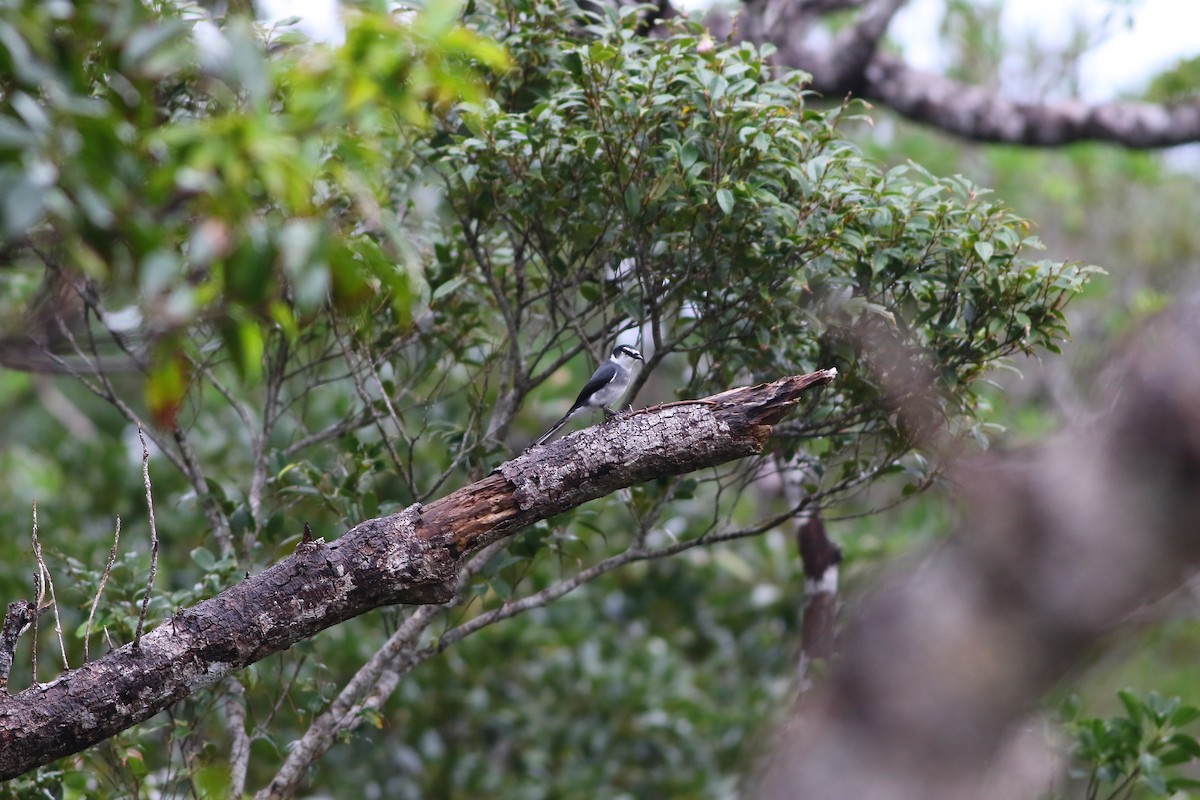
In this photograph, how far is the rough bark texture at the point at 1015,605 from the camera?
65.0 inches

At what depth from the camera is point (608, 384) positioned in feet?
16.7

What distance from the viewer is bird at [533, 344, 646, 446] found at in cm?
501

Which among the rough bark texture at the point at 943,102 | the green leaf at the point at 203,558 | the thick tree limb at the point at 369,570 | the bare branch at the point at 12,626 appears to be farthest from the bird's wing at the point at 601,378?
the rough bark texture at the point at 943,102

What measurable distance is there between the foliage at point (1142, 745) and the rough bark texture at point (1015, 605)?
9.99ft

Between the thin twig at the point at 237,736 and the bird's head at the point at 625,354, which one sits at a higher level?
the bird's head at the point at 625,354

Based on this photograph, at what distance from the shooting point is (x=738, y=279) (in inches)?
158

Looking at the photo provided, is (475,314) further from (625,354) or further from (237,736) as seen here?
(237,736)

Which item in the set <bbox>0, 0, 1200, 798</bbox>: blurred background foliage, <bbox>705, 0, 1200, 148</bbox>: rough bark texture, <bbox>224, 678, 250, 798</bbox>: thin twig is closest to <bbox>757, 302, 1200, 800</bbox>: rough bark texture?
<bbox>0, 0, 1200, 798</bbox>: blurred background foliage

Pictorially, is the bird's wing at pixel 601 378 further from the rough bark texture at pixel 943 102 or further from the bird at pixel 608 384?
the rough bark texture at pixel 943 102

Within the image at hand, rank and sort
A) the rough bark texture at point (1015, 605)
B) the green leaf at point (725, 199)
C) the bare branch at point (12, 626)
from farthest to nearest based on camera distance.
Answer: the green leaf at point (725, 199), the bare branch at point (12, 626), the rough bark texture at point (1015, 605)

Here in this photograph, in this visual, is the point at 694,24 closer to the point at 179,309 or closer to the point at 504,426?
the point at 504,426

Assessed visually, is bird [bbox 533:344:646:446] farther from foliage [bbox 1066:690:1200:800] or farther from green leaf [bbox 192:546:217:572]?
foliage [bbox 1066:690:1200:800]

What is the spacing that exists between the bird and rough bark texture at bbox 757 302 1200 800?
3.23m

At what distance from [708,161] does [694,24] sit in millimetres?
660
